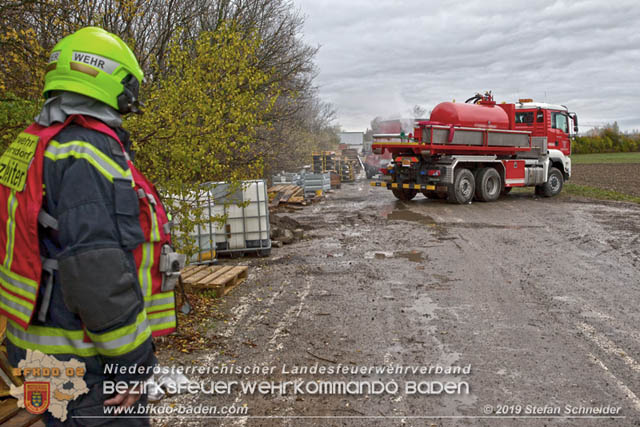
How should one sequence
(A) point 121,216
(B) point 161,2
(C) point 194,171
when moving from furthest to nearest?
(B) point 161,2 < (C) point 194,171 < (A) point 121,216

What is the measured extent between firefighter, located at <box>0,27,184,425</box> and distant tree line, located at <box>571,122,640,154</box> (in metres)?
75.8

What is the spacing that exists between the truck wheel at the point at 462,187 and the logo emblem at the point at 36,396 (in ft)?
50.1

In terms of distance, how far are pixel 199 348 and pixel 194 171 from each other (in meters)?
1.98

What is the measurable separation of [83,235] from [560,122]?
20546mm

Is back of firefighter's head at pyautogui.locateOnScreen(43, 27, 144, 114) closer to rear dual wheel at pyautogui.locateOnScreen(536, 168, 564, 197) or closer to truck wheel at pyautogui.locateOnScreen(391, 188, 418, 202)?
truck wheel at pyautogui.locateOnScreen(391, 188, 418, 202)

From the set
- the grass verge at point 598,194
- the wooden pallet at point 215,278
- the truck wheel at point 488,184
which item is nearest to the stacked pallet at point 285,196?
the truck wheel at point 488,184

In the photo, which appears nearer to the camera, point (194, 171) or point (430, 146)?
point (194, 171)

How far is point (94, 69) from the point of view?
6.46 feet

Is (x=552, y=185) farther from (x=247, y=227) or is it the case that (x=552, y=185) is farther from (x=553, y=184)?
(x=247, y=227)

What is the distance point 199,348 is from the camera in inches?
191

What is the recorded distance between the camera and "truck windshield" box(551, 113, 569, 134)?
A: 19.2 metres

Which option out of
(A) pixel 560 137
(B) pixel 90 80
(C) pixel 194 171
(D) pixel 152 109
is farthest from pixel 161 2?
(A) pixel 560 137

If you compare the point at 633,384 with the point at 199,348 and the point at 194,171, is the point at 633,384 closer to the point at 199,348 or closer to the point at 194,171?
the point at 199,348

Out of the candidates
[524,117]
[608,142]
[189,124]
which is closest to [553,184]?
[524,117]
